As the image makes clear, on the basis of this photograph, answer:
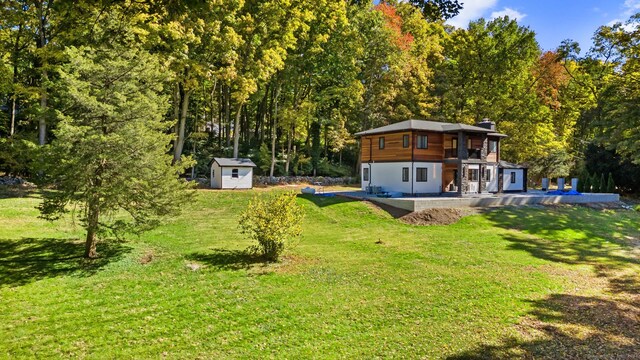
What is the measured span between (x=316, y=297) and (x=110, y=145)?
859 centimetres

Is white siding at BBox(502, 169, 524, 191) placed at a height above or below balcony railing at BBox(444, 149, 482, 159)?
below

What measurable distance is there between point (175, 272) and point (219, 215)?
37.3 feet

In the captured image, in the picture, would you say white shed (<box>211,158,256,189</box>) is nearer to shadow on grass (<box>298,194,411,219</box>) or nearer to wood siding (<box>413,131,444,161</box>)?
shadow on grass (<box>298,194,411,219</box>)

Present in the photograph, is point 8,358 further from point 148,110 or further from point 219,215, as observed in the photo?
point 219,215

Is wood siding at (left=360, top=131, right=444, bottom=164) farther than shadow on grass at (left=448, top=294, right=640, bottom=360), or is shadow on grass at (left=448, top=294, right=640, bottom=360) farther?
wood siding at (left=360, top=131, right=444, bottom=164)

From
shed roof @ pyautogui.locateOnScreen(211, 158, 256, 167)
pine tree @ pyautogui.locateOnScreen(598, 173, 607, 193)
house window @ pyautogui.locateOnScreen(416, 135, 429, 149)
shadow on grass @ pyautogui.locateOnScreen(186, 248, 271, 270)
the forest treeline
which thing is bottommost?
shadow on grass @ pyautogui.locateOnScreen(186, 248, 271, 270)

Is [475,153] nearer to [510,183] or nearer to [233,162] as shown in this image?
[510,183]

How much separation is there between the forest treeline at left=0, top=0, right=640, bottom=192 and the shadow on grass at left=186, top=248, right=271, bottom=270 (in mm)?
16851

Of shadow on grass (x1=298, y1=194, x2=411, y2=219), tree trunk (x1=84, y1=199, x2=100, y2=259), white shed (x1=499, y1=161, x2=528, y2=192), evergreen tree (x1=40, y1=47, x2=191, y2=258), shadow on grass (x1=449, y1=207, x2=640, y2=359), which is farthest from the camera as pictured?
white shed (x1=499, y1=161, x2=528, y2=192)

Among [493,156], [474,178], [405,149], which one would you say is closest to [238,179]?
[405,149]

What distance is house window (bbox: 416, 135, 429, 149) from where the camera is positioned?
31.3 m

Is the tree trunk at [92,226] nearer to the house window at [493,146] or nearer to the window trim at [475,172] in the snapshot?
the window trim at [475,172]

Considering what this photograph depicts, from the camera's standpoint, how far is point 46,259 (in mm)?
13539

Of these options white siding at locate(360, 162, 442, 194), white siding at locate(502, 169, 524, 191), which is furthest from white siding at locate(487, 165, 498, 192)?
white siding at locate(360, 162, 442, 194)
